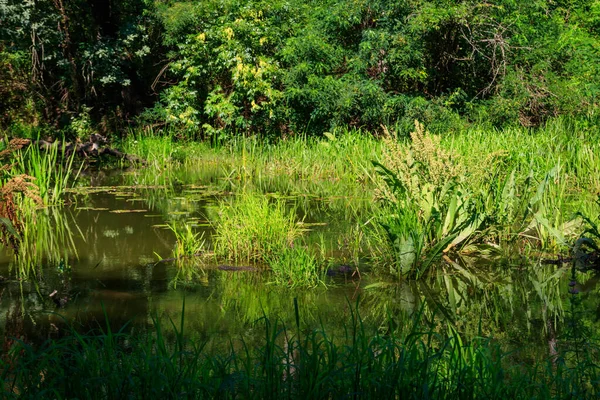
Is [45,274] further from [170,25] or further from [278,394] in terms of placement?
[170,25]

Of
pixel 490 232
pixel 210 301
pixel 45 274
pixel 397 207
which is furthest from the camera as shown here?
pixel 490 232

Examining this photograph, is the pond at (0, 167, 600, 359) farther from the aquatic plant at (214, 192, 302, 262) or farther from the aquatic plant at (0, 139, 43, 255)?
the aquatic plant at (0, 139, 43, 255)

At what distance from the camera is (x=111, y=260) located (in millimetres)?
6344

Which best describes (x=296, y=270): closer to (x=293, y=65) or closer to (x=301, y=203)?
(x=301, y=203)

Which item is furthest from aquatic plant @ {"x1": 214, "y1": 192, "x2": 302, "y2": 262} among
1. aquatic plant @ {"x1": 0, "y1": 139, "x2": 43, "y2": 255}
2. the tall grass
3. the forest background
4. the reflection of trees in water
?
the forest background

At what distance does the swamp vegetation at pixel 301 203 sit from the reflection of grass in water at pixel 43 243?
1.9 inches

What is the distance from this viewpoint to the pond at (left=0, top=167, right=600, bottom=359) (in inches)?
173

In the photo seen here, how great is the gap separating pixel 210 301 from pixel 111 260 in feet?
5.62

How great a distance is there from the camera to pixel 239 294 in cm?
519

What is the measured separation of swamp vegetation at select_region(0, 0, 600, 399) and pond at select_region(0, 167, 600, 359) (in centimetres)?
3

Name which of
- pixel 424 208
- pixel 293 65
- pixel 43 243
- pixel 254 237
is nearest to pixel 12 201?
pixel 43 243

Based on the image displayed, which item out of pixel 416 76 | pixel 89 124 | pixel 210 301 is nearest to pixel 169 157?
pixel 89 124

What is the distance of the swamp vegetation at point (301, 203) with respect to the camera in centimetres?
328

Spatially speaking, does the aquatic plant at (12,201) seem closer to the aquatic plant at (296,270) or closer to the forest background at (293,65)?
the aquatic plant at (296,270)
